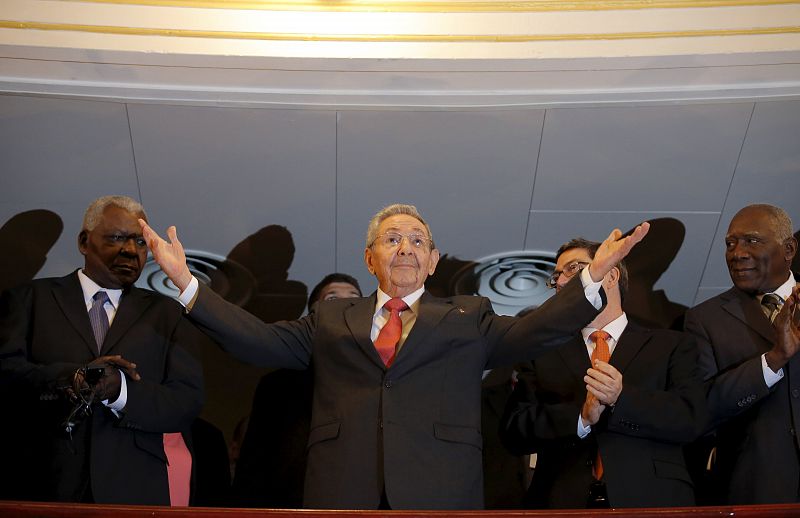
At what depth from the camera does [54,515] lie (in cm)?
192

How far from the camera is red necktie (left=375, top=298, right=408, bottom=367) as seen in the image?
2594mm

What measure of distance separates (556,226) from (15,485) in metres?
2.45

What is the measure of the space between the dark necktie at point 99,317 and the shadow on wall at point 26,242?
1.23 meters

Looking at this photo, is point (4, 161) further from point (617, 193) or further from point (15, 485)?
point (617, 193)

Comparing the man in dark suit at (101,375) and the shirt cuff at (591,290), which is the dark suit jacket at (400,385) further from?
the man in dark suit at (101,375)

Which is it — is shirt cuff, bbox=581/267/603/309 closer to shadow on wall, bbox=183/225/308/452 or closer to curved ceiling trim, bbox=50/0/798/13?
curved ceiling trim, bbox=50/0/798/13

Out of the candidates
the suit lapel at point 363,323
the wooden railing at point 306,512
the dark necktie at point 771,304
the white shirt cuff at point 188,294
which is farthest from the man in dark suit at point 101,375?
the dark necktie at point 771,304

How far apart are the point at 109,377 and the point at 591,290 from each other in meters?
1.34

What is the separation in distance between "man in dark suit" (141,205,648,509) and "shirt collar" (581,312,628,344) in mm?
453

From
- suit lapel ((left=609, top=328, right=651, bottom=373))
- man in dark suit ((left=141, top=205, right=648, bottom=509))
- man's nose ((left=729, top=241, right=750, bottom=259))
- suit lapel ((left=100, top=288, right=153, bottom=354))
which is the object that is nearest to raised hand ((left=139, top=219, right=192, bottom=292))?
man in dark suit ((left=141, top=205, right=648, bottom=509))

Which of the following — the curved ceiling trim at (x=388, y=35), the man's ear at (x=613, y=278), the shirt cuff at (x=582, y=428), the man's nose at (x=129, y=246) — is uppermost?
the curved ceiling trim at (x=388, y=35)

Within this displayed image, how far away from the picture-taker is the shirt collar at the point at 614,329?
2.96 metres

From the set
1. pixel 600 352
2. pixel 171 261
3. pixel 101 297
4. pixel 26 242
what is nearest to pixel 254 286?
pixel 26 242

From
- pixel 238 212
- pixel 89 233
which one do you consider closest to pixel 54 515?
pixel 89 233
